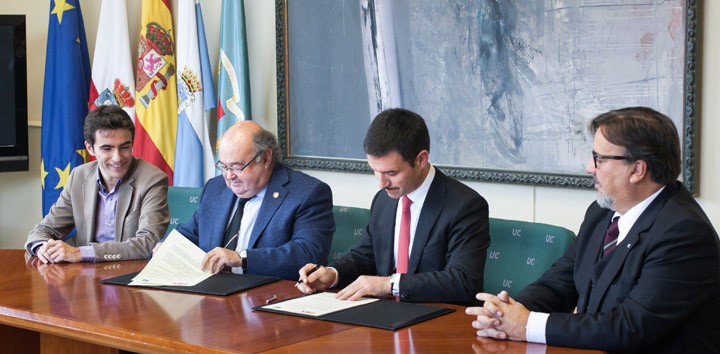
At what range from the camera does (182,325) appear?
2.82 m

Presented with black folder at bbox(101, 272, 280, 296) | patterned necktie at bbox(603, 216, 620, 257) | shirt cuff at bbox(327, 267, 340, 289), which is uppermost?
patterned necktie at bbox(603, 216, 620, 257)

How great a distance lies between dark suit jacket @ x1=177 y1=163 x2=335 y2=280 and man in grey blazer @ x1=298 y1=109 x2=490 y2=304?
0.26m

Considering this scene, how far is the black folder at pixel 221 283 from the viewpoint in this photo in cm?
328

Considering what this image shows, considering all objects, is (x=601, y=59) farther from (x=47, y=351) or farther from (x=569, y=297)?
(x=47, y=351)

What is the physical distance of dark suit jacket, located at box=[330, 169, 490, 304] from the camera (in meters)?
3.18

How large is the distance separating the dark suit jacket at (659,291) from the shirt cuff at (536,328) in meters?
0.02

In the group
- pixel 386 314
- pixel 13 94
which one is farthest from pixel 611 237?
pixel 13 94

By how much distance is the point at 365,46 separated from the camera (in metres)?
5.22

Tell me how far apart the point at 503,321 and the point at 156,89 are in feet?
12.5

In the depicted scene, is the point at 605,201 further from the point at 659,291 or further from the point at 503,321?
the point at 503,321

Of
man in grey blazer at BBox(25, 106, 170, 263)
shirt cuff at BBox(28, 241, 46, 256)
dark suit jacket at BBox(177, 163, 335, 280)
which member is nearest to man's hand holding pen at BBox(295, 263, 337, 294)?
dark suit jacket at BBox(177, 163, 335, 280)

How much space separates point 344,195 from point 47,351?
8.32 ft

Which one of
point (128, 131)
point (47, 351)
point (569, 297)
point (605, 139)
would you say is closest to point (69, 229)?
point (128, 131)

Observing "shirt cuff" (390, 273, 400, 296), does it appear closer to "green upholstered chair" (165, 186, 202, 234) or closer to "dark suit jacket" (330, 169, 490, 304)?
"dark suit jacket" (330, 169, 490, 304)
